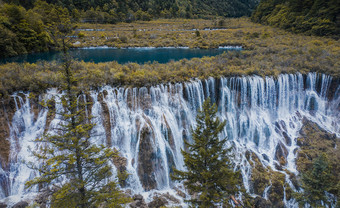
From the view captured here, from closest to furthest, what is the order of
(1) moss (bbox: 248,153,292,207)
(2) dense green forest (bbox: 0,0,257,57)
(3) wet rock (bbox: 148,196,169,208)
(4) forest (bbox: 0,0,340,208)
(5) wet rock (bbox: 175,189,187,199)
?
(4) forest (bbox: 0,0,340,208), (3) wet rock (bbox: 148,196,169,208), (5) wet rock (bbox: 175,189,187,199), (1) moss (bbox: 248,153,292,207), (2) dense green forest (bbox: 0,0,257,57)

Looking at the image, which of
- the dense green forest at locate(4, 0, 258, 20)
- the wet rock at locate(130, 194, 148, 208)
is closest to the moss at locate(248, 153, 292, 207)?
the wet rock at locate(130, 194, 148, 208)

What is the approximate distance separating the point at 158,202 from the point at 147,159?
3.74 m

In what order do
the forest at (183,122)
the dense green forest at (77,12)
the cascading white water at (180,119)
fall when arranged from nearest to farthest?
the forest at (183,122) < the cascading white water at (180,119) < the dense green forest at (77,12)

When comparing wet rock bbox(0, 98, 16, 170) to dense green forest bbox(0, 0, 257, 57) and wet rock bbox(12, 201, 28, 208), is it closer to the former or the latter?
wet rock bbox(12, 201, 28, 208)

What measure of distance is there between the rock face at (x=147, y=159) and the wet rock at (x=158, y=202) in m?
1.30

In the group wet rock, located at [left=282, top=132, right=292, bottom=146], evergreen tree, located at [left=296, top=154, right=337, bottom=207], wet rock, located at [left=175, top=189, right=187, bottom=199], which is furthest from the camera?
wet rock, located at [left=282, top=132, right=292, bottom=146]

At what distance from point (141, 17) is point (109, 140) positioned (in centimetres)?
9397

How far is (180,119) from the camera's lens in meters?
20.3

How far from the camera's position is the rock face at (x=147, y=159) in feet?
55.9

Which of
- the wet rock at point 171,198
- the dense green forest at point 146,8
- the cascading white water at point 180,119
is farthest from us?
the dense green forest at point 146,8

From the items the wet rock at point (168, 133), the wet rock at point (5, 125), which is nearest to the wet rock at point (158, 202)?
the wet rock at point (168, 133)

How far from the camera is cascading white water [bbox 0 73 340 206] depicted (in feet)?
54.4

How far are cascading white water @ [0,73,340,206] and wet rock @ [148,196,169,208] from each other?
1210mm

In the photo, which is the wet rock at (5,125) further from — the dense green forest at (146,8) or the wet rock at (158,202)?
the dense green forest at (146,8)
